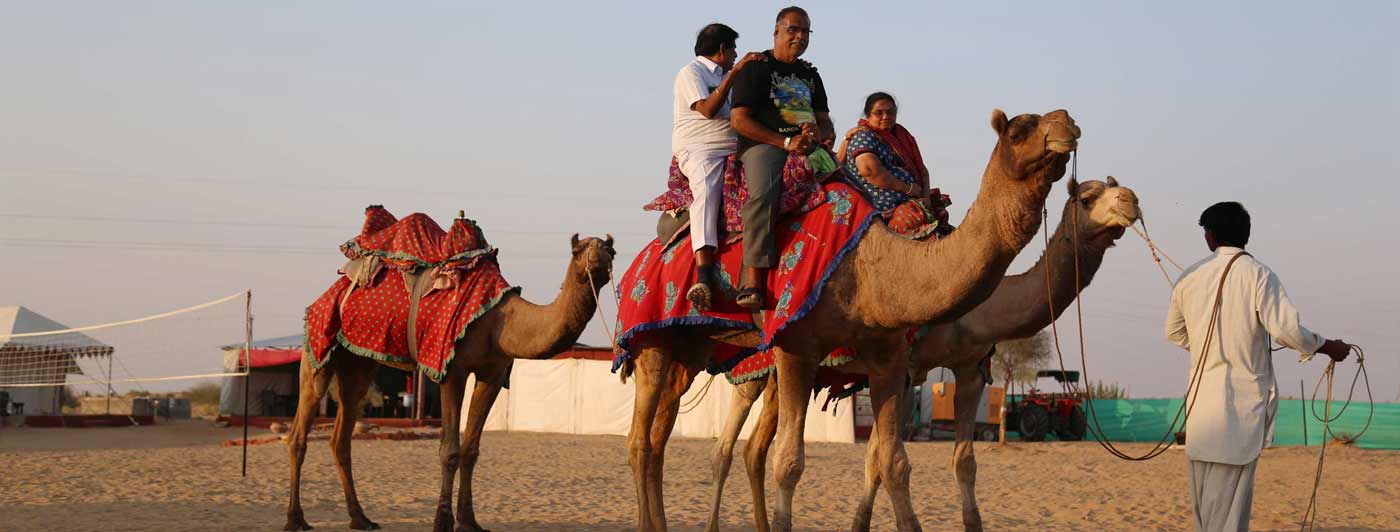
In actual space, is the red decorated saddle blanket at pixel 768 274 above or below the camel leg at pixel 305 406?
above

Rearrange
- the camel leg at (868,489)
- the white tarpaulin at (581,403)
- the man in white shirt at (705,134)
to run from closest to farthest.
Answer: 1. the man in white shirt at (705,134)
2. the camel leg at (868,489)
3. the white tarpaulin at (581,403)

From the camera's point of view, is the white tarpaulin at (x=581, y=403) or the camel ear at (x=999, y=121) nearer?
the camel ear at (x=999, y=121)

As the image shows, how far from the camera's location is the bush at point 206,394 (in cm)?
6712

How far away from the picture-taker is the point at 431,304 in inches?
411

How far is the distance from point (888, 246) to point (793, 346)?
0.71 meters

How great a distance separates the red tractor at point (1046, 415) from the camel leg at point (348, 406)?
82.5 ft

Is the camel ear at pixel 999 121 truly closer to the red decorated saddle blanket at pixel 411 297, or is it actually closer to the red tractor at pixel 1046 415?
the red decorated saddle blanket at pixel 411 297

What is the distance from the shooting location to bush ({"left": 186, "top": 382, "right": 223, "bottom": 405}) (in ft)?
220

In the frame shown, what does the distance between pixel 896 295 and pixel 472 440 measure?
4.78 meters

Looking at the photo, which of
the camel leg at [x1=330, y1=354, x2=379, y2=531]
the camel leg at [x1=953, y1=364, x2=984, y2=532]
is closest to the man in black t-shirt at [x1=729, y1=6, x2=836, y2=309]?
the camel leg at [x1=953, y1=364, x2=984, y2=532]

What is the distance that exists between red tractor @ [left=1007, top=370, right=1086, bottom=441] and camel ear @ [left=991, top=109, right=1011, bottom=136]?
29.0 metres

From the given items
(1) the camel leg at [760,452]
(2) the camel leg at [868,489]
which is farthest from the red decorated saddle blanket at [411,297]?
(2) the camel leg at [868,489]

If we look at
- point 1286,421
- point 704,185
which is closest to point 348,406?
point 704,185

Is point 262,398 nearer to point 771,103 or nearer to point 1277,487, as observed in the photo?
point 1277,487
